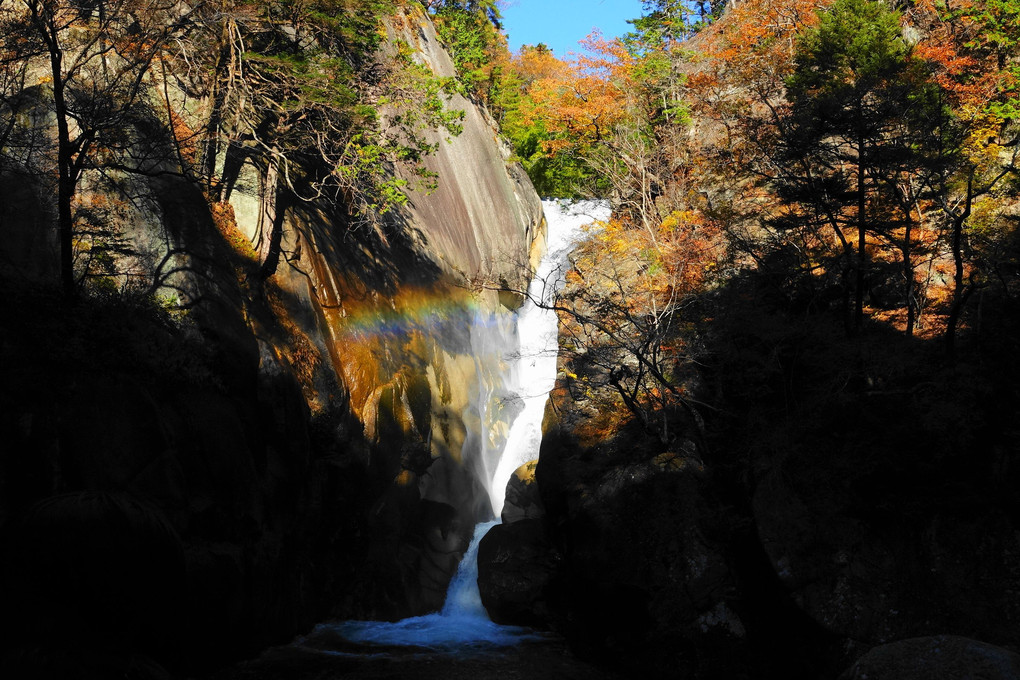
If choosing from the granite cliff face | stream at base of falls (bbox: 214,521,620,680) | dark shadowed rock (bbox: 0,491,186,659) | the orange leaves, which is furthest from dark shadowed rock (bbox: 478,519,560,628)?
the orange leaves

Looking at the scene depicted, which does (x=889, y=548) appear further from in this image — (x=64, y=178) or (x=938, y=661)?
(x=64, y=178)

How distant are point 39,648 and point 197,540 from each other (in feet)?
15.8

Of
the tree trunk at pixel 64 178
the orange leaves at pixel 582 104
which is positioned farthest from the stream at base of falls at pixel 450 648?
the orange leaves at pixel 582 104

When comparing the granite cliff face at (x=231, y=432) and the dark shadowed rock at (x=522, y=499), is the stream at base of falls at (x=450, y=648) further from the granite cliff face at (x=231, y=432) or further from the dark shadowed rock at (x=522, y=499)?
the dark shadowed rock at (x=522, y=499)

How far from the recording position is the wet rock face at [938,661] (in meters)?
5.68

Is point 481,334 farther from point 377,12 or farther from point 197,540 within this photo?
point 197,540

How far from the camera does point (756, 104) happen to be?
25516mm

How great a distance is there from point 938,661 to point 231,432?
1084 cm

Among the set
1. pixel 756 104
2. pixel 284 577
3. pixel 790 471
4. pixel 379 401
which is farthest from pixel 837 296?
pixel 284 577

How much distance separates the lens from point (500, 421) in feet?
80.3

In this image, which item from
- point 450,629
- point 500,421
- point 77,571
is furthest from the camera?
point 500,421

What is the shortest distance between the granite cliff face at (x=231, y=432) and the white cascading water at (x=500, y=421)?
605 mm

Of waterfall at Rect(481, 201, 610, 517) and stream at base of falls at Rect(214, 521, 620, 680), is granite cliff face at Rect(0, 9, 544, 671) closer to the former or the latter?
stream at base of falls at Rect(214, 521, 620, 680)

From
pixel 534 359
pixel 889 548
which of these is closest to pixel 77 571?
pixel 889 548
